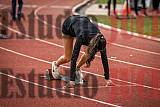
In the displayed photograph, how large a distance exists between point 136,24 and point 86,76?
10532mm

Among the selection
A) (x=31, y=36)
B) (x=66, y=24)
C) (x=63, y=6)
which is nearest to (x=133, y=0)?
(x=63, y=6)

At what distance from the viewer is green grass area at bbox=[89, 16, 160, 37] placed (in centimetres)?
2142

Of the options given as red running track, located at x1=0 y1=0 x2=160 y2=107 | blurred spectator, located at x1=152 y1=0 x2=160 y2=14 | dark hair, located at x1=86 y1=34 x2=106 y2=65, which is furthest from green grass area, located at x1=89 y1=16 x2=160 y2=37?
dark hair, located at x1=86 y1=34 x2=106 y2=65

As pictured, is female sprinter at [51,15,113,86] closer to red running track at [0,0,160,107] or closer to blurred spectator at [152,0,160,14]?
red running track at [0,0,160,107]

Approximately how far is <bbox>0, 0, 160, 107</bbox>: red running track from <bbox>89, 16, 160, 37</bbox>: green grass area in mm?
1331

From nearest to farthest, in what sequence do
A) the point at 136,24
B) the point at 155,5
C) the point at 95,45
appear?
1. the point at 95,45
2. the point at 136,24
3. the point at 155,5

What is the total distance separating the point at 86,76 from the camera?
13.2m

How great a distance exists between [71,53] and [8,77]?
6.01 feet

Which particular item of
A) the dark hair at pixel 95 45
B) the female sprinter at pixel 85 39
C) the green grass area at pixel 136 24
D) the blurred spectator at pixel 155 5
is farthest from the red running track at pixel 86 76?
the blurred spectator at pixel 155 5

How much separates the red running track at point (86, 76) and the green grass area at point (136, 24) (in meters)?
1.33

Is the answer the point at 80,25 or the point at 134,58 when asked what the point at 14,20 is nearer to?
the point at 134,58

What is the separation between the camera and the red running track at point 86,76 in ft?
35.7

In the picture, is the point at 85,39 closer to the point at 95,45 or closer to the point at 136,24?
the point at 95,45

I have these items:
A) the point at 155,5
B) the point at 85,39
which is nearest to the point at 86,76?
the point at 85,39
